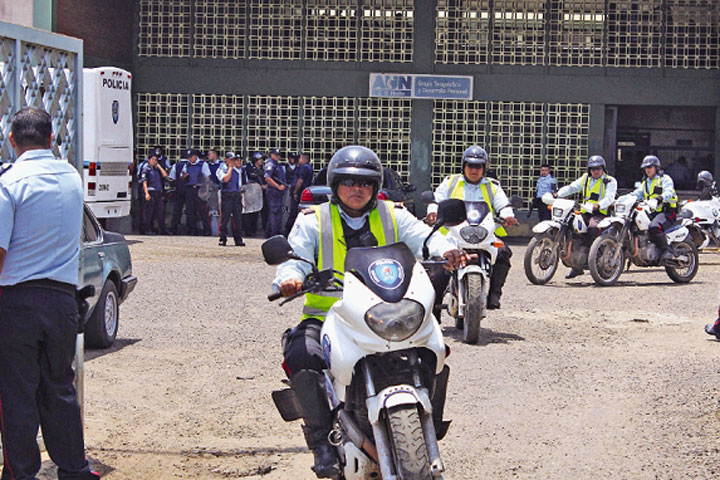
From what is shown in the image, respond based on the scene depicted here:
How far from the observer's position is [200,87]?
2694cm

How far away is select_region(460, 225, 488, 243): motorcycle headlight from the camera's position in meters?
11.3

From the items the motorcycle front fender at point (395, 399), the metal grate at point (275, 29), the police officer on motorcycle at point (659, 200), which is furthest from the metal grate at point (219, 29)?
the motorcycle front fender at point (395, 399)

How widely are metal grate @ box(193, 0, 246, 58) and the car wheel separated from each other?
55.9 feet

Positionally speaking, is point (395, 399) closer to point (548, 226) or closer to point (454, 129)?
point (548, 226)

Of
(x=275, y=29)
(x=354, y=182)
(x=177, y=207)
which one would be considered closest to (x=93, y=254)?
(x=354, y=182)

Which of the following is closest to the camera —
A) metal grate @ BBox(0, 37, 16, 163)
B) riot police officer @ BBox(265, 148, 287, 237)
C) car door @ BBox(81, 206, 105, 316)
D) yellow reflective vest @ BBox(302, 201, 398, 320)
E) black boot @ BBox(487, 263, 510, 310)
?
yellow reflective vest @ BBox(302, 201, 398, 320)

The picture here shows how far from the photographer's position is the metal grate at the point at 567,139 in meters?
26.5

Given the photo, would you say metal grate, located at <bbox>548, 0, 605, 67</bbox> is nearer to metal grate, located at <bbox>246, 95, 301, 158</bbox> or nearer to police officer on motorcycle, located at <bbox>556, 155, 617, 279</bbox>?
metal grate, located at <bbox>246, 95, 301, 158</bbox>

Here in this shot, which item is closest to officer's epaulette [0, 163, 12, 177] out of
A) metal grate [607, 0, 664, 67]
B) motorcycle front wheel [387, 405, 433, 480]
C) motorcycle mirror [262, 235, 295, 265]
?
motorcycle mirror [262, 235, 295, 265]

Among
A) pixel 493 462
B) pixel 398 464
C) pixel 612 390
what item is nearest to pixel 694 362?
pixel 612 390

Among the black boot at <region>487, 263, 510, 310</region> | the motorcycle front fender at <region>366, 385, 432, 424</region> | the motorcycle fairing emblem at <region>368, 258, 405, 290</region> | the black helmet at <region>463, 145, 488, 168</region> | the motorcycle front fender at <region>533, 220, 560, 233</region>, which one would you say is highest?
the black helmet at <region>463, 145, 488, 168</region>

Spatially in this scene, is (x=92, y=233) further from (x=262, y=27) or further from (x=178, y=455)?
(x=262, y=27)

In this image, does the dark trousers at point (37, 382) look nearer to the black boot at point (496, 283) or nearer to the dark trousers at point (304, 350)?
the dark trousers at point (304, 350)

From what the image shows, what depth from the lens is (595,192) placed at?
1641cm
